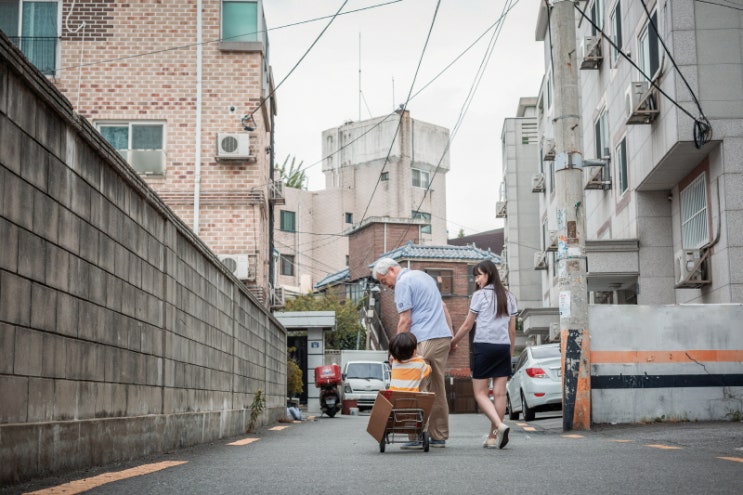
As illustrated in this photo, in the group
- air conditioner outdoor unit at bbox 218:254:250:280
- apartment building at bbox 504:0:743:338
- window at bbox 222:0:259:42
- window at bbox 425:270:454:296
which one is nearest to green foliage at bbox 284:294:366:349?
window at bbox 425:270:454:296

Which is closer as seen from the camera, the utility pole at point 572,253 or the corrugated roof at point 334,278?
the utility pole at point 572,253

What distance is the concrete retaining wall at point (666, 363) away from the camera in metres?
13.1

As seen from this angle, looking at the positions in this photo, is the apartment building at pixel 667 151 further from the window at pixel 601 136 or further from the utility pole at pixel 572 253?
the utility pole at pixel 572 253

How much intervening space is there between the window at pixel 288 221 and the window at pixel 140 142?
32.0 m

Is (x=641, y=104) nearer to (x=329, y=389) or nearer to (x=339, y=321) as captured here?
(x=329, y=389)

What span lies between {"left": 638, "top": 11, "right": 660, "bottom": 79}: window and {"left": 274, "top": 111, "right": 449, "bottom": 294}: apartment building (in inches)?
1444

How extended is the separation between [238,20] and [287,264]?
32869mm

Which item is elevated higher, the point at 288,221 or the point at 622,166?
the point at 288,221

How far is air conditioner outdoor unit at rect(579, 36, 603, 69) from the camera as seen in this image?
2442 centimetres

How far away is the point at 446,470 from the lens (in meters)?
6.08

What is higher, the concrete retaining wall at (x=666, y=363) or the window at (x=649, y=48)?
the window at (x=649, y=48)

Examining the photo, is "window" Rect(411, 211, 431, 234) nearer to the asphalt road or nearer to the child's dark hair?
the asphalt road

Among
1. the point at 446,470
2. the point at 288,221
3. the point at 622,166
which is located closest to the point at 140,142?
the point at 622,166

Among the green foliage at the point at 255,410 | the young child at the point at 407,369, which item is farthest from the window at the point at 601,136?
the young child at the point at 407,369
